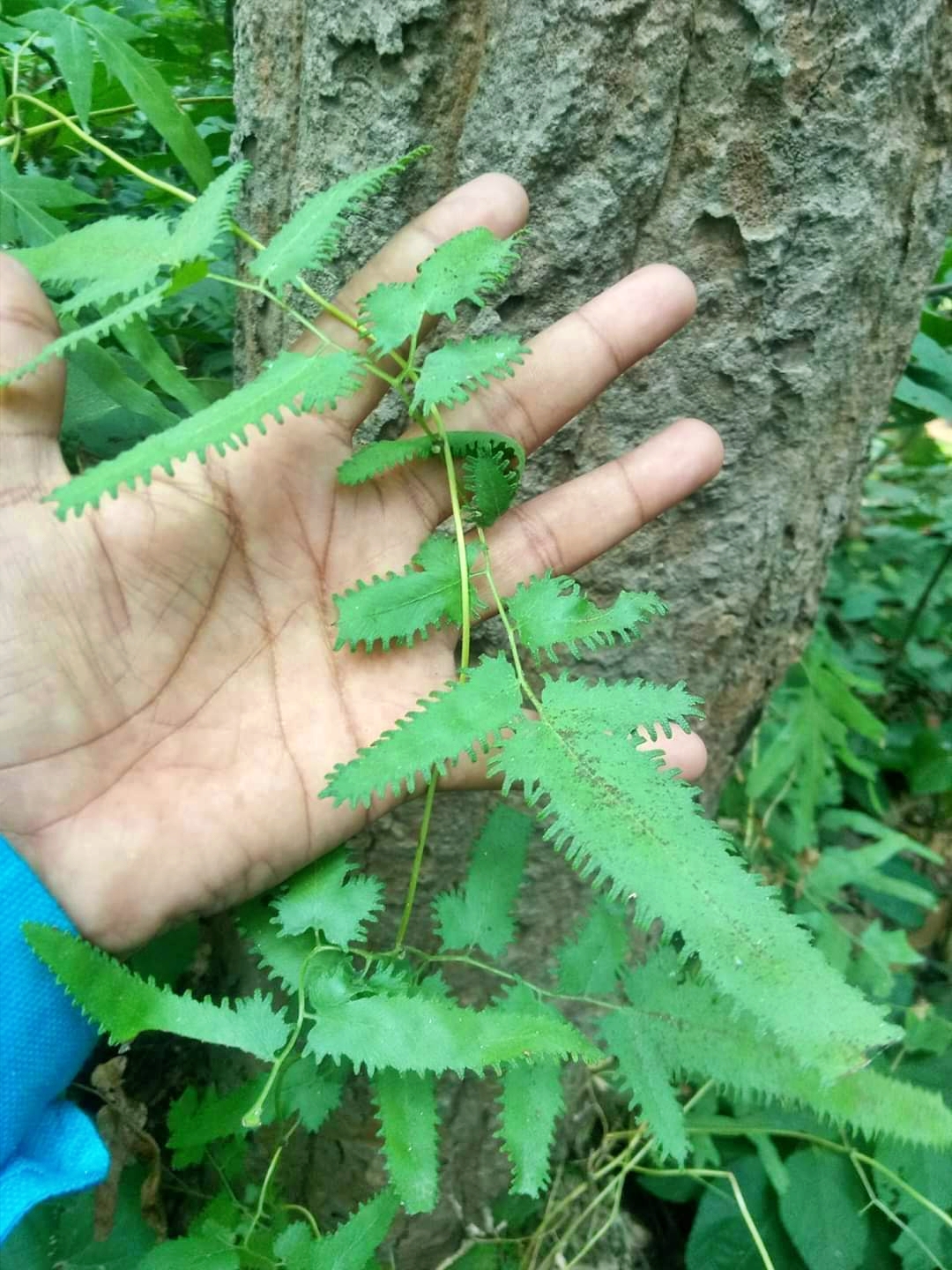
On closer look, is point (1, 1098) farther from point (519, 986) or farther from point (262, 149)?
point (262, 149)

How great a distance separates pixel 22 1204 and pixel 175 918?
1.05 feet

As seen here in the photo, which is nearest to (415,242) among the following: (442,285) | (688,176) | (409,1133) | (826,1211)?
(442,285)

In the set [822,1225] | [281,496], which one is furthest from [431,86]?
[822,1225]

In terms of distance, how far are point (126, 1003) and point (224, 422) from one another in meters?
0.58

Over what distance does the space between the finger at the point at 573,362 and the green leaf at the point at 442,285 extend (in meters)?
0.17

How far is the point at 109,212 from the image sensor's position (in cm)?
152

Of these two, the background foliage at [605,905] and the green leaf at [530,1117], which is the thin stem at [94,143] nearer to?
the background foliage at [605,905]

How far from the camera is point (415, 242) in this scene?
3.67 feet

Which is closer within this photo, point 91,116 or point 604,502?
point 604,502

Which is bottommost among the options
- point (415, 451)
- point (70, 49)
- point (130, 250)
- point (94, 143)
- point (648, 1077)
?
point (648, 1077)

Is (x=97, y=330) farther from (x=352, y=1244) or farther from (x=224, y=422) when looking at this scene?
(x=352, y=1244)

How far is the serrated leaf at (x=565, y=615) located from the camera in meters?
1.01

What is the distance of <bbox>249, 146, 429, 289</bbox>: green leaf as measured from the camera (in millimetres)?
989

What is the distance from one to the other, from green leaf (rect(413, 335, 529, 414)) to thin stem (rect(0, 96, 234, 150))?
2.36 ft
